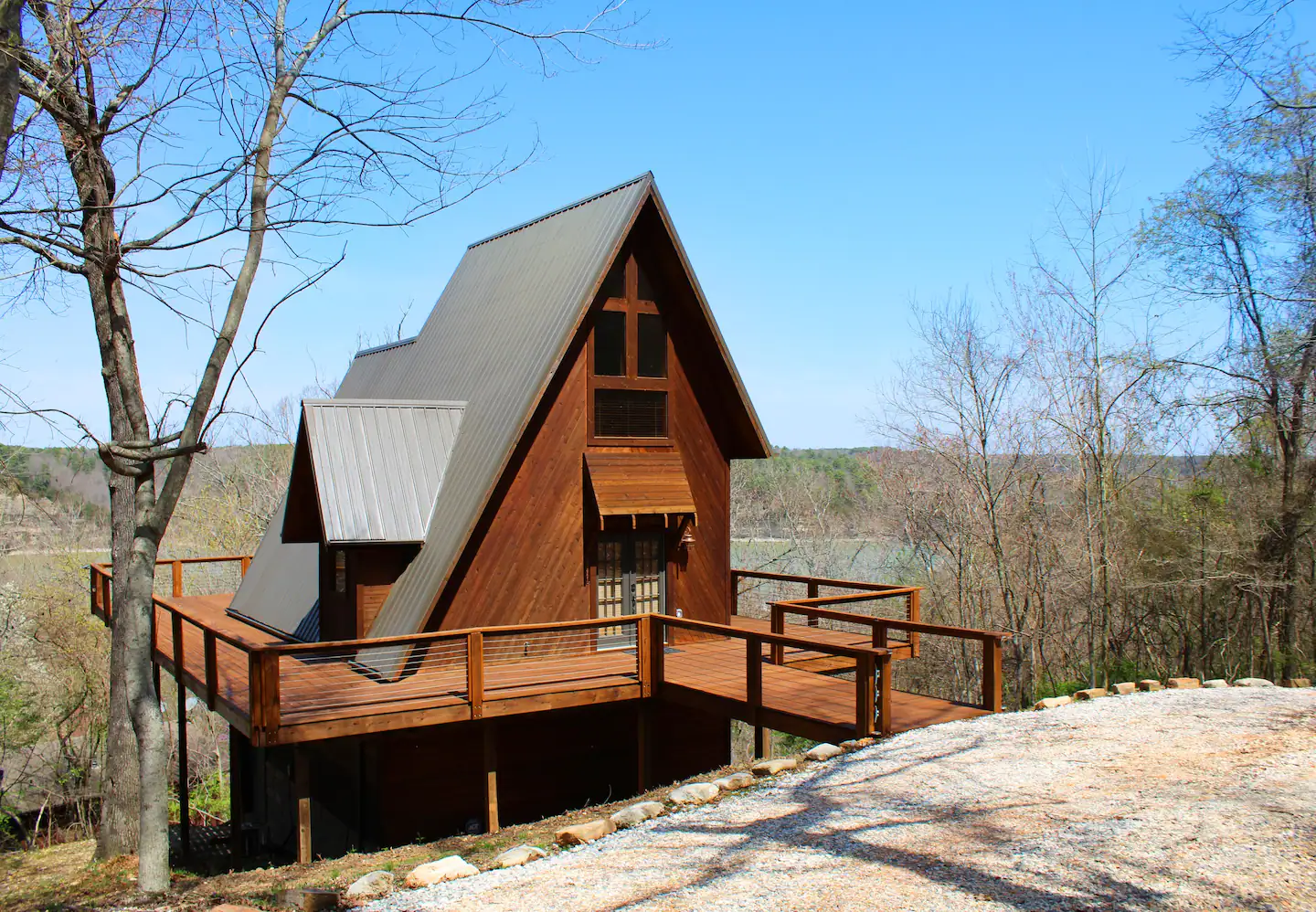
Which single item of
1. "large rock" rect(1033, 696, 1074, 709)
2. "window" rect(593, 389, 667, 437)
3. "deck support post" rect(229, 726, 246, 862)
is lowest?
"deck support post" rect(229, 726, 246, 862)

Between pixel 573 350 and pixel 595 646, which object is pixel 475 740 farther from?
pixel 573 350

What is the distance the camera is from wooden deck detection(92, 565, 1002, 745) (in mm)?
9289

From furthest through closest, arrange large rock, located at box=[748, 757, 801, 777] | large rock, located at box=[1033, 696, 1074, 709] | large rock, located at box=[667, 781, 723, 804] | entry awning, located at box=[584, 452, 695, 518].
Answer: entry awning, located at box=[584, 452, 695, 518] < large rock, located at box=[1033, 696, 1074, 709] < large rock, located at box=[748, 757, 801, 777] < large rock, located at box=[667, 781, 723, 804]

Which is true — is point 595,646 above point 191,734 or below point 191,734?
above

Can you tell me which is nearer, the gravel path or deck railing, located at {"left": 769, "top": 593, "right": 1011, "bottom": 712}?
the gravel path

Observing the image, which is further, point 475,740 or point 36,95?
point 475,740

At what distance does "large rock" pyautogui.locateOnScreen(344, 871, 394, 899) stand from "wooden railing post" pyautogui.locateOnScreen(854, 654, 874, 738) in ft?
14.1

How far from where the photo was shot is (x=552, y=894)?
5.62 m

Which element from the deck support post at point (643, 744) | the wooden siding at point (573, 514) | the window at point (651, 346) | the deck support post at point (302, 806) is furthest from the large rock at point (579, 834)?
the window at point (651, 346)

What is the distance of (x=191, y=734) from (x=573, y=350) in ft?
68.8

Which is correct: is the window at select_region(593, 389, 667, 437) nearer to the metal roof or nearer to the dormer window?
the dormer window

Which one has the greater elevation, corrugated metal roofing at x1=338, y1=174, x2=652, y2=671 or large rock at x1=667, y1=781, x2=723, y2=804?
corrugated metal roofing at x1=338, y1=174, x2=652, y2=671

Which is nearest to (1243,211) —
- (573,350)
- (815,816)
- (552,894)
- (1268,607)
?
(1268,607)

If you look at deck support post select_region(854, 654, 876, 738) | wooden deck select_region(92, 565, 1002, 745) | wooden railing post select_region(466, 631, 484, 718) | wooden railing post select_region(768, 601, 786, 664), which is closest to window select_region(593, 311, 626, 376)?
wooden deck select_region(92, 565, 1002, 745)
